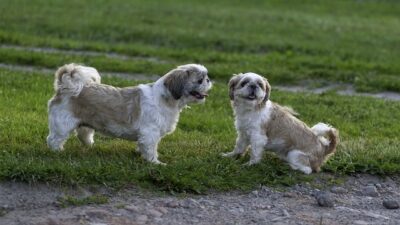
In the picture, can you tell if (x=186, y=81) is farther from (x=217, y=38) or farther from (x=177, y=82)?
(x=217, y=38)

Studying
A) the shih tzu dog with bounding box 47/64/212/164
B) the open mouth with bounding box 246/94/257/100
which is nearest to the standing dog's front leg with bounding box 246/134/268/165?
the open mouth with bounding box 246/94/257/100

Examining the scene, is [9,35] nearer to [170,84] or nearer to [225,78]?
[225,78]

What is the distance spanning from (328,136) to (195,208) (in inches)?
89.0

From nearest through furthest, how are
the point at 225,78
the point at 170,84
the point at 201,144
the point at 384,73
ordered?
the point at 170,84 → the point at 201,144 → the point at 225,78 → the point at 384,73

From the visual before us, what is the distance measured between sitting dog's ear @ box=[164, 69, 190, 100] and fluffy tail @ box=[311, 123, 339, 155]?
1.71 meters

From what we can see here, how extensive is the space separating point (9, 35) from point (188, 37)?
4.66m

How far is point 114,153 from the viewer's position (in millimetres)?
9172

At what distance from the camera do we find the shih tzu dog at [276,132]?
354 inches

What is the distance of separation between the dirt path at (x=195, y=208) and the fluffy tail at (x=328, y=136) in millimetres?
680

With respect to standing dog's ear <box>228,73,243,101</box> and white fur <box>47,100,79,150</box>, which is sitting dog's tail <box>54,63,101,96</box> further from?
standing dog's ear <box>228,73,243,101</box>

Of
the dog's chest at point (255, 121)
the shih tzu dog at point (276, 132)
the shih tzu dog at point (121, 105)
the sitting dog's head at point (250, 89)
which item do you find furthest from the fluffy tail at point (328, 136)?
the shih tzu dog at point (121, 105)

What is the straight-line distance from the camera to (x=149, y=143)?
881 centimetres

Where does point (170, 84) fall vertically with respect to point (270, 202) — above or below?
above

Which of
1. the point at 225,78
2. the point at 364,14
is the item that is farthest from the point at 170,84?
the point at 364,14
